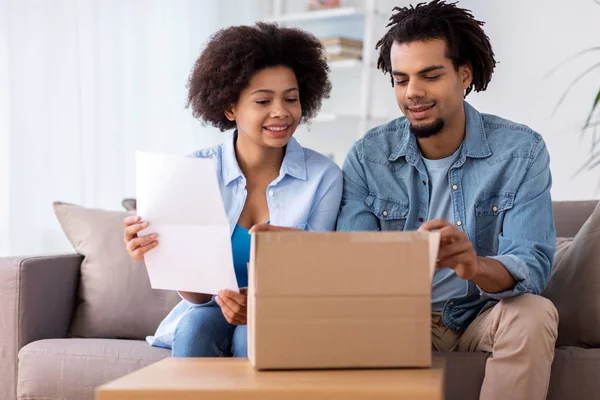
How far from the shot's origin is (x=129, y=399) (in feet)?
3.87

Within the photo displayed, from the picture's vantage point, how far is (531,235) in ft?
5.82

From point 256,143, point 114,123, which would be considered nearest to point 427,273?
point 256,143

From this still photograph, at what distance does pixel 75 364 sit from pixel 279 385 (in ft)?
3.74

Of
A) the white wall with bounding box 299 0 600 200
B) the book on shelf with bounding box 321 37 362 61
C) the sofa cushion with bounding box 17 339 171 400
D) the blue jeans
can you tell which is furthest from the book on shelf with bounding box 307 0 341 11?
the blue jeans

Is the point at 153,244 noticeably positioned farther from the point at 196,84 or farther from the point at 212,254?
the point at 196,84

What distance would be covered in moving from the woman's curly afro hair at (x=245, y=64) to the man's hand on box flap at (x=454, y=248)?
2.42 feet

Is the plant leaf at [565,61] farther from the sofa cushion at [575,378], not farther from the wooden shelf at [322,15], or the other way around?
the sofa cushion at [575,378]

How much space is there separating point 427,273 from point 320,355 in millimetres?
203

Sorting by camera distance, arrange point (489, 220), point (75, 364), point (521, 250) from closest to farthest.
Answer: point (521, 250) < point (489, 220) < point (75, 364)

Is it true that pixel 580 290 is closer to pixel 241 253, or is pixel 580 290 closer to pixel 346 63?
pixel 241 253

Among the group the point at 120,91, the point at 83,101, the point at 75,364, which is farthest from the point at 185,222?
the point at 120,91

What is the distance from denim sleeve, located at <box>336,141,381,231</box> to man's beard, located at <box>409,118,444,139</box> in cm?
16

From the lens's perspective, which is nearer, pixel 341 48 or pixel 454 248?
pixel 454 248

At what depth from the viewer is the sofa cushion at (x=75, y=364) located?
2.14 metres
